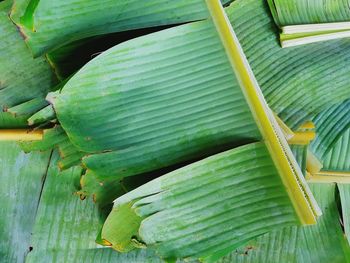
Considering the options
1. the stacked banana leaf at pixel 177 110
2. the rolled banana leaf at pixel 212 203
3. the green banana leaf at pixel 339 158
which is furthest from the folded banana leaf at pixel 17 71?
the green banana leaf at pixel 339 158

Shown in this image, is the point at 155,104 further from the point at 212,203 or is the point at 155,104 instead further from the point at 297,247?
the point at 297,247

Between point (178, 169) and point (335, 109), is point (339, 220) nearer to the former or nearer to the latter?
point (335, 109)

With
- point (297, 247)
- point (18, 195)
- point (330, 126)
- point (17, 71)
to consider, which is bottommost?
point (297, 247)

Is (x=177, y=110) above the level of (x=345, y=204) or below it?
above

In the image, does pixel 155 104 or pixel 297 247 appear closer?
pixel 155 104

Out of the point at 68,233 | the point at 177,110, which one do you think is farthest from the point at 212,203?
the point at 68,233

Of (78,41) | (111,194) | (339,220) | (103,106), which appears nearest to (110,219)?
(111,194)

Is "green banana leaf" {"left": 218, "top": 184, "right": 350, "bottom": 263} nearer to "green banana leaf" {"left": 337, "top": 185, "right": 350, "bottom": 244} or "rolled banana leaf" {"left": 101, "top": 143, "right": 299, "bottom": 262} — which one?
"green banana leaf" {"left": 337, "top": 185, "right": 350, "bottom": 244}

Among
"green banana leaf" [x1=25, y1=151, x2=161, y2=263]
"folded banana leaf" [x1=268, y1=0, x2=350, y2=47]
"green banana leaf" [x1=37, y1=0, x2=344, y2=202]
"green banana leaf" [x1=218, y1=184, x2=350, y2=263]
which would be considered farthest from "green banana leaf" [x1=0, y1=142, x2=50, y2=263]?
"folded banana leaf" [x1=268, y1=0, x2=350, y2=47]

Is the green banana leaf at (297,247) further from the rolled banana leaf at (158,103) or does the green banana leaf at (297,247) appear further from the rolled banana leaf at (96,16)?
the rolled banana leaf at (96,16)
